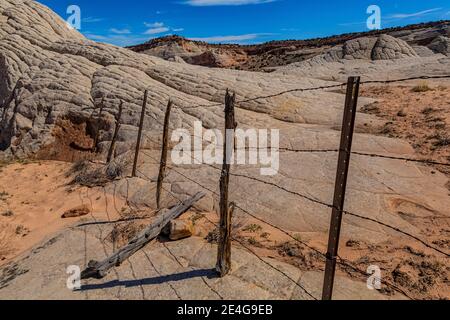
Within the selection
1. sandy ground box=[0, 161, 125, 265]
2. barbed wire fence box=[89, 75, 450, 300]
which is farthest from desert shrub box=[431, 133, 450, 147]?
sandy ground box=[0, 161, 125, 265]

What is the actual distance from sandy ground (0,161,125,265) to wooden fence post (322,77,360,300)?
695 centimetres

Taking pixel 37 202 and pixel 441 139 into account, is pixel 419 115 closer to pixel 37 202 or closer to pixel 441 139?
pixel 441 139

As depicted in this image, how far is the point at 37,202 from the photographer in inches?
479

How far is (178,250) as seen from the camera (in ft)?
25.0

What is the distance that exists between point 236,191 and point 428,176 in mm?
6120

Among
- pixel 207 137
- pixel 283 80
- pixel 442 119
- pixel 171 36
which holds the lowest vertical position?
pixel 207 137

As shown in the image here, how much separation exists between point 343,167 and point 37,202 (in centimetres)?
1113

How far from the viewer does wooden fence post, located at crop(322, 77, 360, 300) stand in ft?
14.2

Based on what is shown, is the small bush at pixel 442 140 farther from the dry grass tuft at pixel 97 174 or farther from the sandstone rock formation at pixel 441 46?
the sandstone rock formation at pixel 441 46

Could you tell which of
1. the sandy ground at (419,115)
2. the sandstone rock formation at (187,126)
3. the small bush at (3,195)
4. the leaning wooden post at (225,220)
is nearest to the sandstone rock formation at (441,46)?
the sandstone rock formation at (187,126)

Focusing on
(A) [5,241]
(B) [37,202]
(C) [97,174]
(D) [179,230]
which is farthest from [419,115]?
(A) [5,241]

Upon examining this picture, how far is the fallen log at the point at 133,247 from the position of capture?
6906mm

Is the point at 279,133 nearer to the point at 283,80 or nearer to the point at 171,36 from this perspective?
the point at 283,80
